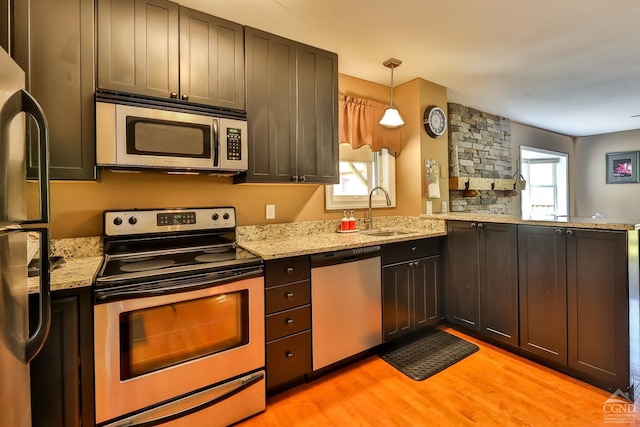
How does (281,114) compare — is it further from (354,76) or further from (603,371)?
(603,371)

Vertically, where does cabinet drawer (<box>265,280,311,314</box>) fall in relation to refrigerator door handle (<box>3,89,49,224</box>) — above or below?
below

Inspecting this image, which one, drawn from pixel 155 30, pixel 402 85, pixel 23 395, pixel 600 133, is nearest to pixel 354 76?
pixel 402 85

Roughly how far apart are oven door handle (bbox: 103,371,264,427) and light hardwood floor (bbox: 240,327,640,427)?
220 mm

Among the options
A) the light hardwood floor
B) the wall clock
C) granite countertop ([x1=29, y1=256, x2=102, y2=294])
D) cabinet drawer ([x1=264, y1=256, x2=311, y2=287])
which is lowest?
the light hardwood floor

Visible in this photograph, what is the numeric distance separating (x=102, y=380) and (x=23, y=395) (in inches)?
18.8

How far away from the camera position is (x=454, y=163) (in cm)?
354

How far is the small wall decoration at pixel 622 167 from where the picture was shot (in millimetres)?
5168

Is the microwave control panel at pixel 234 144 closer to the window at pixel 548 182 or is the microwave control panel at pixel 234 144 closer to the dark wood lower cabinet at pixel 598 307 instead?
the dark wood lower cabinet at pixel 598 307

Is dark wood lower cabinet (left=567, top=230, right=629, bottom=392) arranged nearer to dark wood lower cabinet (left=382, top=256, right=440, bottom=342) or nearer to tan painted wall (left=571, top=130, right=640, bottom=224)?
dark wood lower cabinet (left=382, top=256, right=440, bottom=342)

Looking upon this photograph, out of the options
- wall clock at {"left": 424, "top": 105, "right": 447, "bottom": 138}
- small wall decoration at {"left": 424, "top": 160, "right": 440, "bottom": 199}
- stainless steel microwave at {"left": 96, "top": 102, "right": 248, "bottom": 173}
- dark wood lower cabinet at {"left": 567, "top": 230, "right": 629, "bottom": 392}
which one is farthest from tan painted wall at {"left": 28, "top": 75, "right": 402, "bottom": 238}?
dark wood lower cabinet at {"left": 567, "top": 230, "right": 629, "bottom": 392}

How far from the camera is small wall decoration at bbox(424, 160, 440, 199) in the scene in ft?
10.0

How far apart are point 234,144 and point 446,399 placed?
2092mm

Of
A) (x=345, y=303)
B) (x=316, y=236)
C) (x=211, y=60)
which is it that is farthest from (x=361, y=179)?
(x=211, y=60)

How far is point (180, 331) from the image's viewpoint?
1535mm
